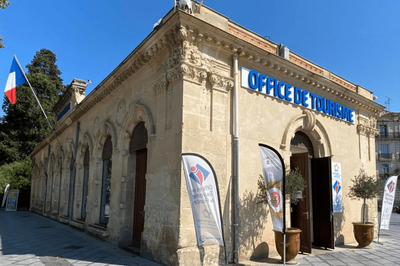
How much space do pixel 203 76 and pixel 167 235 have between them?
368cm

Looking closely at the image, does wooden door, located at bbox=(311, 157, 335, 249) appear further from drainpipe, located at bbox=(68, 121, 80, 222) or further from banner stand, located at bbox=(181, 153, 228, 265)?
drainpipe, located at bbox=(68, 121, 80, 222)

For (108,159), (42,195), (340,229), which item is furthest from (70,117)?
(340,229)

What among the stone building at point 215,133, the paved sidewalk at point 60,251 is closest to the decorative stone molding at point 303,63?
the stone building at point 215,133

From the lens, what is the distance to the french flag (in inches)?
538

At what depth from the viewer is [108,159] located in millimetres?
11406

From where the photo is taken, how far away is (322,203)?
30.8 feet

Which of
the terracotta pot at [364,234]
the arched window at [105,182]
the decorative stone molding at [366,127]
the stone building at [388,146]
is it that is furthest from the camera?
the stone building at [388,146]

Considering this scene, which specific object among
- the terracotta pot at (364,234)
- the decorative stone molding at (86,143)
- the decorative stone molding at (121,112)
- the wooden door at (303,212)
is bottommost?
the terracotta pot at (364,234)

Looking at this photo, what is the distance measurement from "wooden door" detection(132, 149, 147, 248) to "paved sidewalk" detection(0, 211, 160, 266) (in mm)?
610

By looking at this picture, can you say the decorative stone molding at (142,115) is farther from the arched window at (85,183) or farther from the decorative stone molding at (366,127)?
the decorative stone molding at (366,127)

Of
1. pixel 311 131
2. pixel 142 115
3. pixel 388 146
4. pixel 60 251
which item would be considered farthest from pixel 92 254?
pixel 388 146

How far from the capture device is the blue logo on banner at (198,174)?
6035 mm

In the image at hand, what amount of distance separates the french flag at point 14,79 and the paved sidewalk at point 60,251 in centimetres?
595

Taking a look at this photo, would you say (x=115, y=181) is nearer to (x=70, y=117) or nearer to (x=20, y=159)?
(x=70, y=117)
